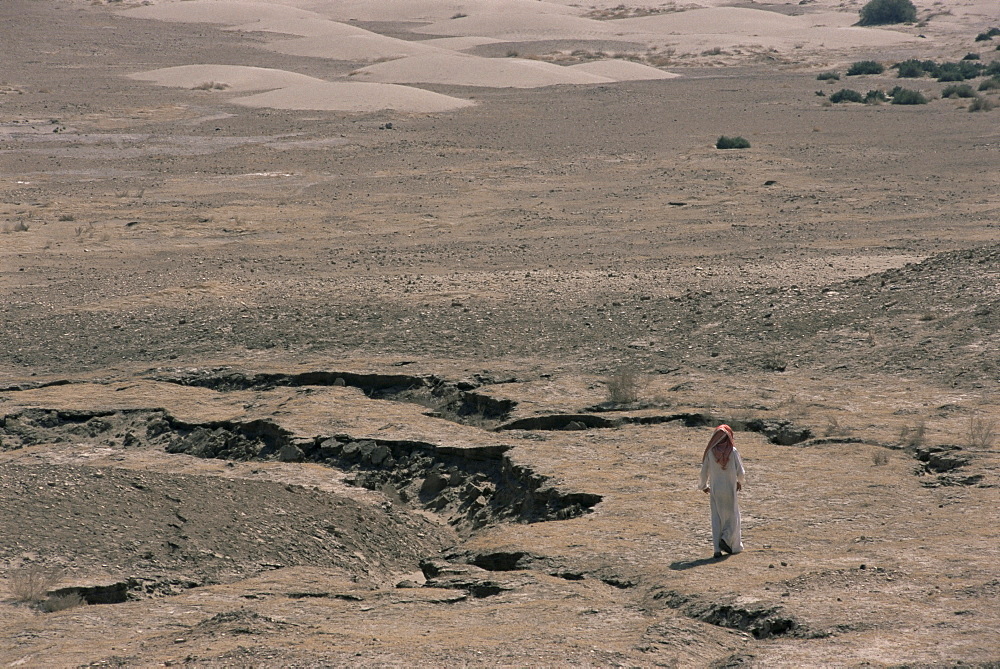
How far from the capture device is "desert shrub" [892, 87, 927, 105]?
34188 millimetres

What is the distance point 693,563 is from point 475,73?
4046 centimetres

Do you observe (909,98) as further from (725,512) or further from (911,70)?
(725,512)

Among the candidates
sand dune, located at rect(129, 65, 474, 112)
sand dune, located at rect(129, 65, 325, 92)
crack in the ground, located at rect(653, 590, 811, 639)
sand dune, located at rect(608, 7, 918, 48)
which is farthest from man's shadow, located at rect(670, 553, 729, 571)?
sand dune, located at rect(608, 7, 918, 48)

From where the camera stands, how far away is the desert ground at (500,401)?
588 centimetres

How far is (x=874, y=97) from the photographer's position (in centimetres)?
3519

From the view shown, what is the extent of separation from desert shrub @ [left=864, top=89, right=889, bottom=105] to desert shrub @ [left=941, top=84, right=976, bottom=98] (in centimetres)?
180

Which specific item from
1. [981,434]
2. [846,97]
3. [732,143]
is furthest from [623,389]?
[846,97]

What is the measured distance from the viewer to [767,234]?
17938mm

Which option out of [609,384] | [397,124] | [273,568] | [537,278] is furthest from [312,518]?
[397,124]

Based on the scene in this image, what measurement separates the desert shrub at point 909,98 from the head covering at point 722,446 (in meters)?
30.4

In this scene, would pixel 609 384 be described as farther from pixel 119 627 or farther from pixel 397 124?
pixel 397 124

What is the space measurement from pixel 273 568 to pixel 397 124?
26960 mm

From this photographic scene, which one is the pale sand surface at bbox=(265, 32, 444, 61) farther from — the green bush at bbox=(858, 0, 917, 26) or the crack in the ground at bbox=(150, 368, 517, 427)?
the crack in the ground at bbox=(150, 368, 517, 427)

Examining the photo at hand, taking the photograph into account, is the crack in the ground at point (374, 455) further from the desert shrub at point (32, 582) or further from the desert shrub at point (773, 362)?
the desert shrub at point (773, 362)
